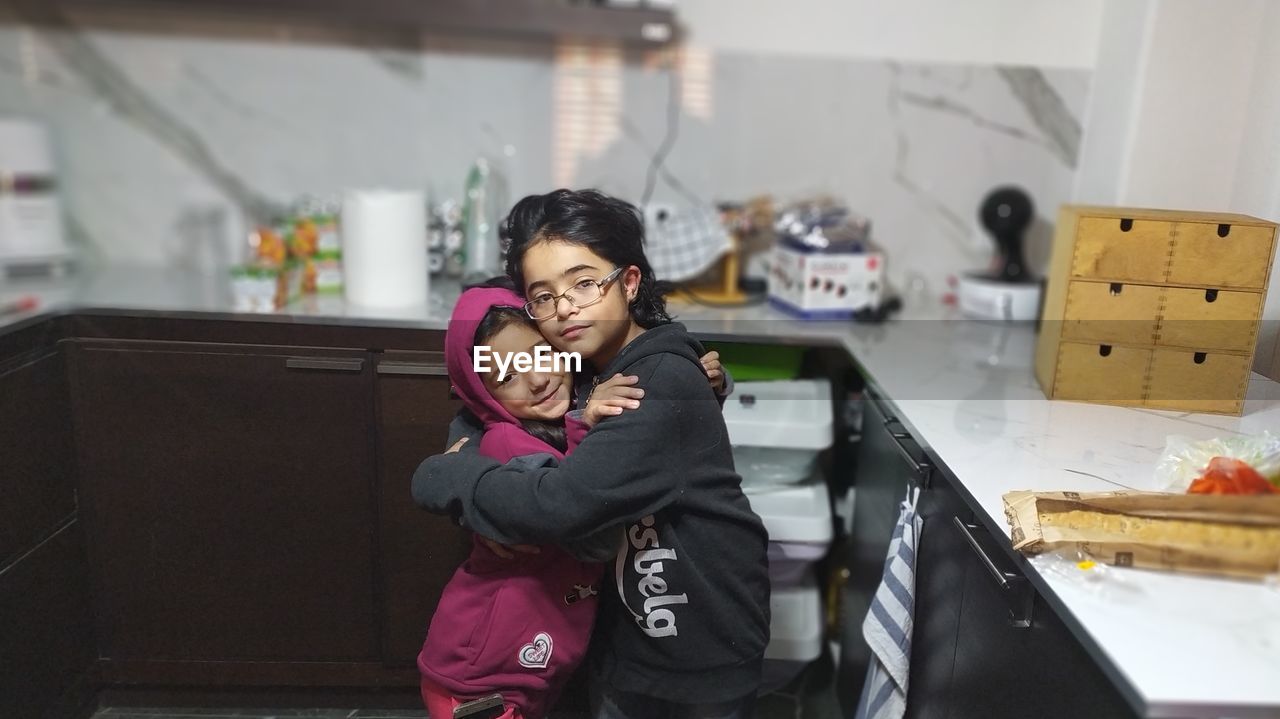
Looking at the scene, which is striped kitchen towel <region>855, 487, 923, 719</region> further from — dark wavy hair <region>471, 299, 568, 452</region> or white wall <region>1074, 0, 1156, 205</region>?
white wall <region>1074, 0, 1156, 205</region>

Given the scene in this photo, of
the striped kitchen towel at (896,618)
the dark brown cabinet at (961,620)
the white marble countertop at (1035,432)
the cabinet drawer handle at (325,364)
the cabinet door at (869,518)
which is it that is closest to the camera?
the white marble countertop at (1035,432)

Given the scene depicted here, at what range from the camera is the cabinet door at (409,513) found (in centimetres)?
105

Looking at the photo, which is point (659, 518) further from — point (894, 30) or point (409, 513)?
point (894, 30)

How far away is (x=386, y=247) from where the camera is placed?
1.53 meters

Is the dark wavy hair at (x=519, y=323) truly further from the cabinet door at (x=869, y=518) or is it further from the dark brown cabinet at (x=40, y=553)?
the dark brown cabinet at (x=40, y=553)

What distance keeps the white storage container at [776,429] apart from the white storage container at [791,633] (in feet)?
0.52

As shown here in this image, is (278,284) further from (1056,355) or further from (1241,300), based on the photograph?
(1241,300)

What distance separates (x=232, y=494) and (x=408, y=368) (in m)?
0.34

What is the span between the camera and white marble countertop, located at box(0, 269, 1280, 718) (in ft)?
2.37

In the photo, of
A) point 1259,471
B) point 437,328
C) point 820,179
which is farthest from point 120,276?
point 1259,471

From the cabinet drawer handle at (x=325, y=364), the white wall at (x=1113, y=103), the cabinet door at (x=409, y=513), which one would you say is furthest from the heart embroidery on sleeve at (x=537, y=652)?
the white wall at (x=1113, y=103)

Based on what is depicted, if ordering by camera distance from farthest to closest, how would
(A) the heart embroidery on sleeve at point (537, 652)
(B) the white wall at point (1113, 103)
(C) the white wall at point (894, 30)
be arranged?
(C) the white wall at point (894, 30)
(B) the white wall at point (1113, 103)
(A) the heart embroidery on sleeve at point (537, 652)

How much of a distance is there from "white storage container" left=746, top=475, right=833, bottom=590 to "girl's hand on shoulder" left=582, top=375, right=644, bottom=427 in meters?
0.28

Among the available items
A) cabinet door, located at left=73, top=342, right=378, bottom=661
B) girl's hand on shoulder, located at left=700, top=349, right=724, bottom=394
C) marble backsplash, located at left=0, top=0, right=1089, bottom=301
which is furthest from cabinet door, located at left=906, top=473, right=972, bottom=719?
marble backsplash, located at left=0, top=0, right=1089, bottom=301
